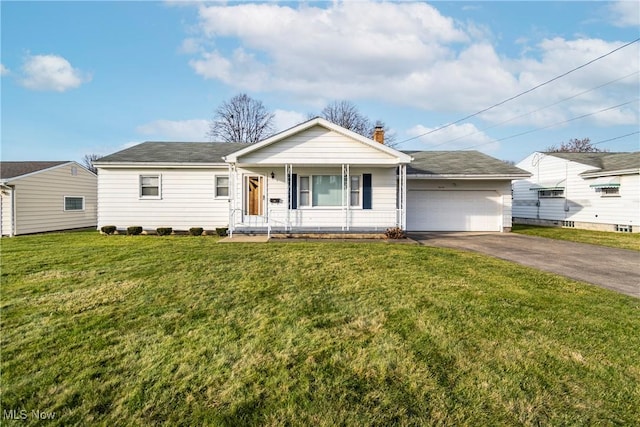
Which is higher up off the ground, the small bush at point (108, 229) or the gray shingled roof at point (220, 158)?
the gray shingled roof at point (220, 158)

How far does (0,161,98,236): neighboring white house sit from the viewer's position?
1538cm

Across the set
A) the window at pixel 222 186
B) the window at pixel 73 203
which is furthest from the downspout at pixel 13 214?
the window at pixel 222 186

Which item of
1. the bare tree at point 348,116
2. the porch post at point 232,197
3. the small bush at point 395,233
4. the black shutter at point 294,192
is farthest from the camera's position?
the bare tree at point 348,116

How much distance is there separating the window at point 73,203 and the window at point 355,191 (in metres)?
16.8

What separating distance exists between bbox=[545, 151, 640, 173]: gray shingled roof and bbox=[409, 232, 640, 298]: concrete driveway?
7.87 m

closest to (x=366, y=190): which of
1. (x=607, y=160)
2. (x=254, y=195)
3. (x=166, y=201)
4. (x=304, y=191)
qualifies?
(x=304, y=191)

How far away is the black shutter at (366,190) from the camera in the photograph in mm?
13578

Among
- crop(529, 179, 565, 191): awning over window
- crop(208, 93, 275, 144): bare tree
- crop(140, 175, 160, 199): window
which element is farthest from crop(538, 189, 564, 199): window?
crop(208, 93, 275, 144): bare tree

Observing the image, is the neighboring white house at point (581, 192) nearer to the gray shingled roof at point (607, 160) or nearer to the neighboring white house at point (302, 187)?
the gray shingled roof at point (607, 160)

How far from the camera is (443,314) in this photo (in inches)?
175

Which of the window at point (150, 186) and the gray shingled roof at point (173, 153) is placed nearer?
the gray shingled roof at point (173, 153)

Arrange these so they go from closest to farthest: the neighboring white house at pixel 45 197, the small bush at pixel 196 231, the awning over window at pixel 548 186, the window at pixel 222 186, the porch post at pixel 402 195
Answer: the porch post at pixel 402 195
the small bush at pixel 196 231
the window at pixel 222 186
the neighboring white house at pixel 45 197
the awning over window at pixel 548 186

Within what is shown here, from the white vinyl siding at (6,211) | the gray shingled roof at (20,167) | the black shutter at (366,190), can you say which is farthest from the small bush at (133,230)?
the black shutter at (366,190)

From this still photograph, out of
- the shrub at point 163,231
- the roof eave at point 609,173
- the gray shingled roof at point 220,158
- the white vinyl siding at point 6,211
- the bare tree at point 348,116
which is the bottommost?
the shrub at point 163,231
